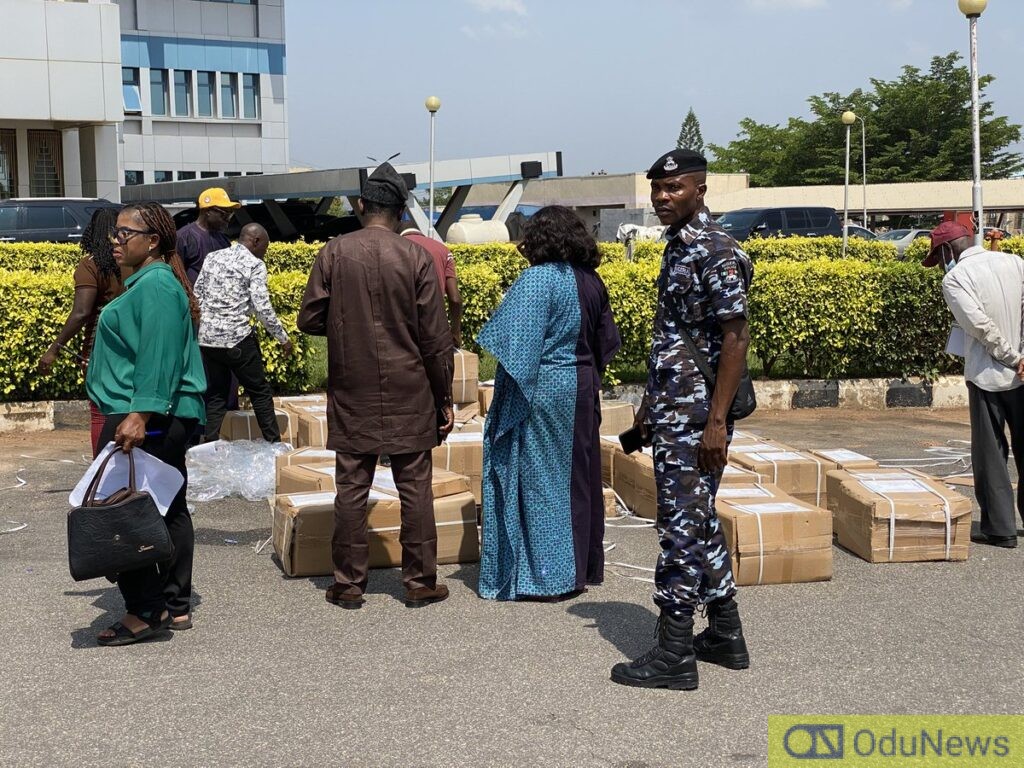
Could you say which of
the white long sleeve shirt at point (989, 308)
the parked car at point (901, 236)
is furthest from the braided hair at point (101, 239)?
the parked car at point (901, 236)

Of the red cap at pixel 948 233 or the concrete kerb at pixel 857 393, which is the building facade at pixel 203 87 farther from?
the red cap at pixel 948 233

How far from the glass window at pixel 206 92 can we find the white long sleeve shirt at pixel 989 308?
144 feet

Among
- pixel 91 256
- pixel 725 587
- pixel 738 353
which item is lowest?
pixel 725 587

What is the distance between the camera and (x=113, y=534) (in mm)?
4715

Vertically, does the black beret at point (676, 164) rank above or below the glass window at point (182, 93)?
below

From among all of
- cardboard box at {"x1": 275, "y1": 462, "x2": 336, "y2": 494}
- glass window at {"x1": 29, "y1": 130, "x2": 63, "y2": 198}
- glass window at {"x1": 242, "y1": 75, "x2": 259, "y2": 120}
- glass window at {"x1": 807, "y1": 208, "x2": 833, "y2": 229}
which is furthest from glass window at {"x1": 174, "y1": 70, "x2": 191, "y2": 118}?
cardboard box at {"x1": 275, "y1": 462, "x2": 336, "y2": 494}

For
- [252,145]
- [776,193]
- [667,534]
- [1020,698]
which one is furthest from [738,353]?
[776,193]

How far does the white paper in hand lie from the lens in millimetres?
A: 4832

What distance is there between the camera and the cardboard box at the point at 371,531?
6.03 metres

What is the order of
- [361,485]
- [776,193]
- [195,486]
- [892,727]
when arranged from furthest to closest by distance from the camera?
[776,193]
[195,486]
[361,485]
[892,727]

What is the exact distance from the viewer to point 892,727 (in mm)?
4195

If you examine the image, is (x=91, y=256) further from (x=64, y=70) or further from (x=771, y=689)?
(x=64, y=70)

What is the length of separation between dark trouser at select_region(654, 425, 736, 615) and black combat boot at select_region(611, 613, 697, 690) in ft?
0.21

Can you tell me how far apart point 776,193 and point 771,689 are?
50.3m
